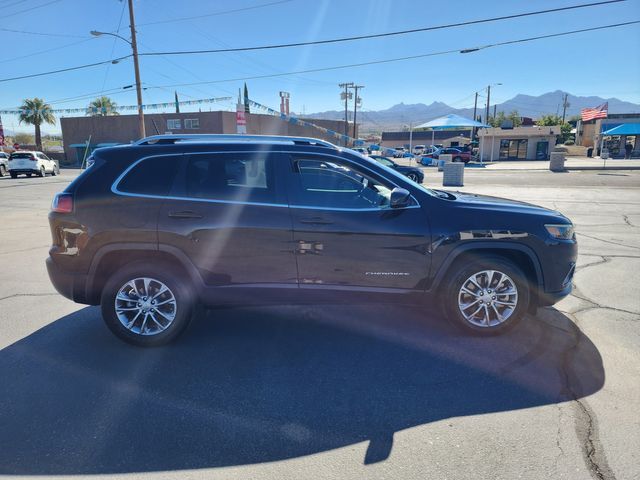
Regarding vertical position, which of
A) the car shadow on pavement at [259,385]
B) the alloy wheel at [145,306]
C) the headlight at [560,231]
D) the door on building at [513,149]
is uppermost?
the door on building at [513,149]

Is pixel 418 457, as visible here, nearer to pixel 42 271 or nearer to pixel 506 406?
pixel 506 406

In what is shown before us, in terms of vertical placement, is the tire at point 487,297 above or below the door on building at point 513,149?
below

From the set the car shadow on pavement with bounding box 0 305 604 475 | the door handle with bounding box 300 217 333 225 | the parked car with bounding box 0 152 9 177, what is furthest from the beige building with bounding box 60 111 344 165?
the door handle with bounding box 300 217 333 225

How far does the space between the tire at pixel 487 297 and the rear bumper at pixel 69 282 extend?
3.32m

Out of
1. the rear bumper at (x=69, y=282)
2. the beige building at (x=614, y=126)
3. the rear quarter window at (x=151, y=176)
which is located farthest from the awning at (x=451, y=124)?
the rear bumper at (x=69, y=282)

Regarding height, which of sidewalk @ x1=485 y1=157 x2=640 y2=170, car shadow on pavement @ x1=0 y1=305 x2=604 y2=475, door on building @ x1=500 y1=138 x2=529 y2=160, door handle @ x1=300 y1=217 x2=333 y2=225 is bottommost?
car shadow on pavement @ x1=0 y1=305 x2=604 y2=475

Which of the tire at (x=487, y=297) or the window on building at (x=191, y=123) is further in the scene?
the window on building at (x=191, y=123)

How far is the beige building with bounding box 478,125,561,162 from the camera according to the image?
1724 inches

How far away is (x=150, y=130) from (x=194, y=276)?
4799 centimetres

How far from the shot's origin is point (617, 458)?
244 cm

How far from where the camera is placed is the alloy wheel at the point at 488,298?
385 centimetres

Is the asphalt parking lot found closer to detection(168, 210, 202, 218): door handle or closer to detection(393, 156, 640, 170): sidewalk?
detection(168, 210, 202, 218): door handle

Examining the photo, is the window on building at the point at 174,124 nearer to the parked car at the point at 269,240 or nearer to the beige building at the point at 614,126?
the parked car at the point at 269,240

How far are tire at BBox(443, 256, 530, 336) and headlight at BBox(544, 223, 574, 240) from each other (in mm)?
465
